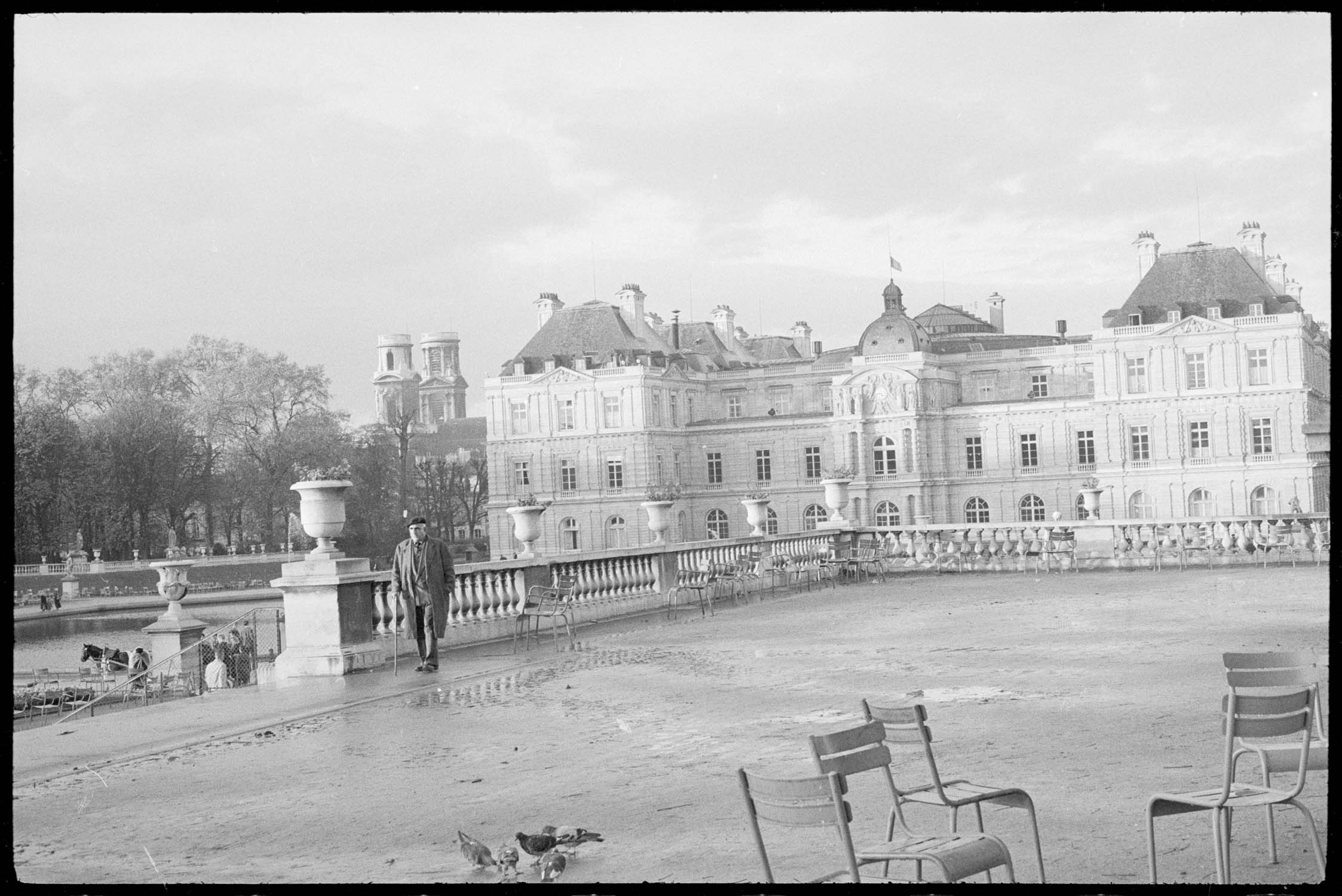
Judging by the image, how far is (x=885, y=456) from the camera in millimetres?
72812

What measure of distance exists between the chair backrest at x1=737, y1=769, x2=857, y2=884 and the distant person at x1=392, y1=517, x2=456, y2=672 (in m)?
8.46

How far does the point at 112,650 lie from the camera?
39125mm

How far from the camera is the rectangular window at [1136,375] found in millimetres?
66062

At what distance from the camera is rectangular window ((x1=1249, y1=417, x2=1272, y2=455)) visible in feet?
204

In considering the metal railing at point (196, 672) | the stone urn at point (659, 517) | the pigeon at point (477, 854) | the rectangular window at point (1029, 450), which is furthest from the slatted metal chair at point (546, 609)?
the rectangular window at point (1029, 450)

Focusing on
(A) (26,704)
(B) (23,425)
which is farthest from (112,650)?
(B) (23,425)

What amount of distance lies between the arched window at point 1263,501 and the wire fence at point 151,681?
41900 millimetres

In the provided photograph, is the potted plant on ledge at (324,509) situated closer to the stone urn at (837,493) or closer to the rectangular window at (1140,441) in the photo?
the stone urn at (837,493)

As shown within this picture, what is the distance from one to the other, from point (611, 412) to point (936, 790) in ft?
240

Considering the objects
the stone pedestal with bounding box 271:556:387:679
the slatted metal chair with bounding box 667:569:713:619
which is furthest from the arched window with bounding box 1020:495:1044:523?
the stone pedestal with bounding box 271:556:387:679

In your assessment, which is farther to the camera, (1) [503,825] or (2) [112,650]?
(2) [112,650]

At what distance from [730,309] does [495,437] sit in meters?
17.9

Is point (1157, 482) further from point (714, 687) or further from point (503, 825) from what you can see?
point (503, 825)

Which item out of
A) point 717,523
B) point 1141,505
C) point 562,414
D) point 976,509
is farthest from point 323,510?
point 562,414
